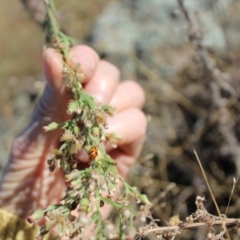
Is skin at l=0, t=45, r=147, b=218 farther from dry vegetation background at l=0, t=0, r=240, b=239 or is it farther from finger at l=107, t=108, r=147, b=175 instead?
dry vegetation background at l=0, t=0, r=240, b=239

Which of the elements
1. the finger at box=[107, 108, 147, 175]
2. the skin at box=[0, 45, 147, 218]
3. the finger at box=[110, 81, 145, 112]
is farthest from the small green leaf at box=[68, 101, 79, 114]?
the finger at box=[110, 81, 145, 112]

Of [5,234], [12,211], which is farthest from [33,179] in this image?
[5,234]

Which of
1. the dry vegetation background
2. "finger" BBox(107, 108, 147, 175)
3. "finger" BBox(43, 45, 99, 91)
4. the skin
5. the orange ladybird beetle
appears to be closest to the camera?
the orange ladybird beetle

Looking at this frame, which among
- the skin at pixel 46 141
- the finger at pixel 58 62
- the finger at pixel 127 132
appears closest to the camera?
the finger at pixel 58 62

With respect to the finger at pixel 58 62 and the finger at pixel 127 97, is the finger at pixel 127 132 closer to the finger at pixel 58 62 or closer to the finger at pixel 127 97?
the finger at pixel 127 97

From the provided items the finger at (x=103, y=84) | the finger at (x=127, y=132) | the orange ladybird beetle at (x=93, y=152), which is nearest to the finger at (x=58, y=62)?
the finger at (x=103, y=84)

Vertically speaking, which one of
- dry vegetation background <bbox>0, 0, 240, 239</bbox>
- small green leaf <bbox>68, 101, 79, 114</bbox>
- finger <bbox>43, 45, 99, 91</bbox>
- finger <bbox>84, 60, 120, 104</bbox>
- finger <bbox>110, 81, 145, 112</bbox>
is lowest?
dry vegetation background <bbox>0, 0, 240, 239</bbox>

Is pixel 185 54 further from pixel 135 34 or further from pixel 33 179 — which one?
pixel 33 179
